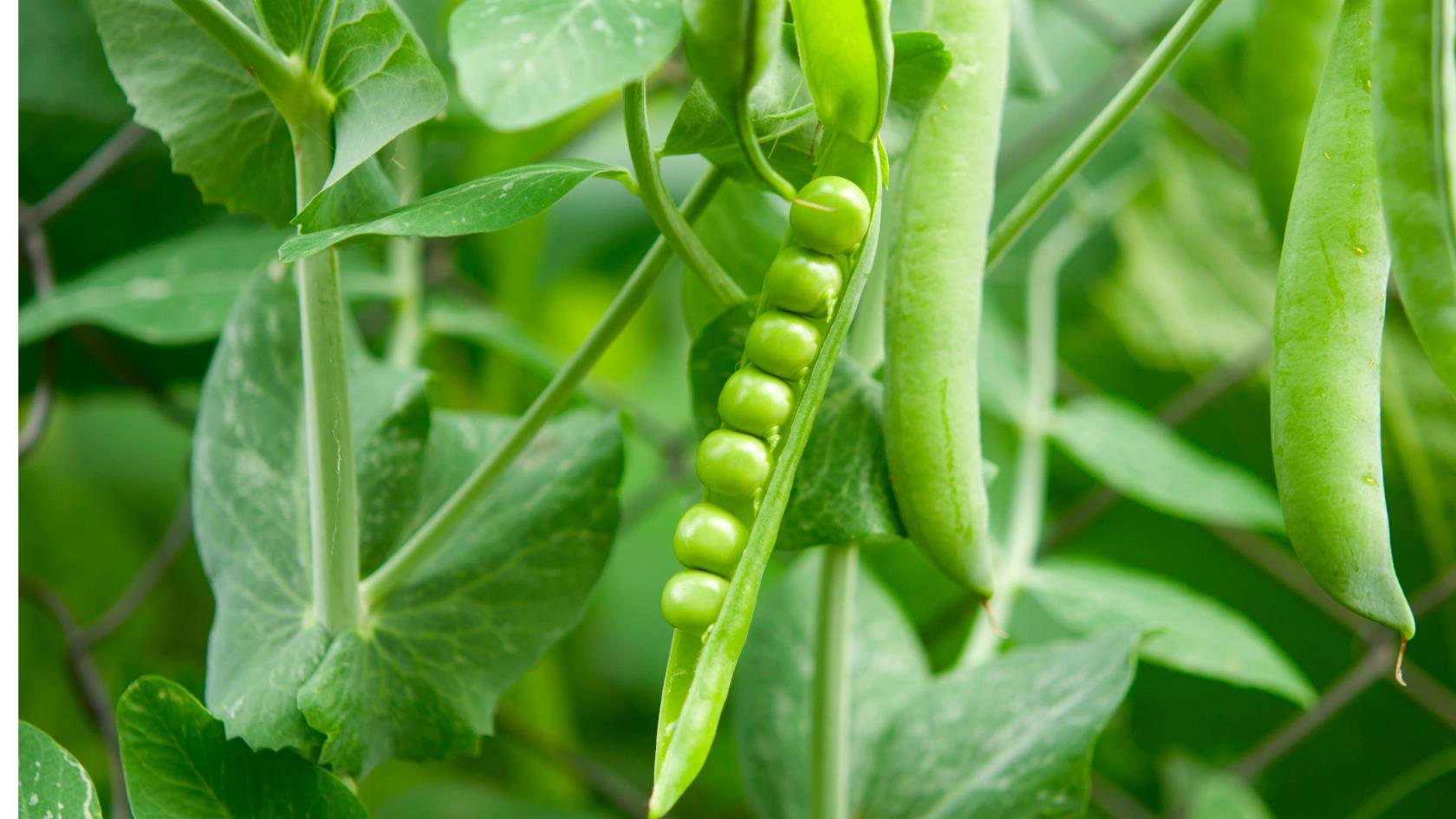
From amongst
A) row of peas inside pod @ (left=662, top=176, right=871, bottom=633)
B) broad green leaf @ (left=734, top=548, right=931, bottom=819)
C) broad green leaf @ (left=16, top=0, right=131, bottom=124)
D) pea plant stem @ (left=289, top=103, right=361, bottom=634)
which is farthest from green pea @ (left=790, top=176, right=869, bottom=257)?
broad green leaf @ (left=16, top=0, right=131, bottom=124)

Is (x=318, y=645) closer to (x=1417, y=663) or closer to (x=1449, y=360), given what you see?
(x=1449, y=360)

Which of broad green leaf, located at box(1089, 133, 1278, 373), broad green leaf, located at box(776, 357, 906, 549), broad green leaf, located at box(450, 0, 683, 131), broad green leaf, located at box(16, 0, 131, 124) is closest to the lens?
broad green leaf, located at box(450, 0, 683, 131)

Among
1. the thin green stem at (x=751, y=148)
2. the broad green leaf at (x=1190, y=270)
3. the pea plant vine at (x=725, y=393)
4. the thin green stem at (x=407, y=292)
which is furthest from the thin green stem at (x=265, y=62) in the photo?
the broad green leaf at (x=1190, y=270)

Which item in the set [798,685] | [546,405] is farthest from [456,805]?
[546,405]

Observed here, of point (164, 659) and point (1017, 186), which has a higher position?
point (1017, 186)

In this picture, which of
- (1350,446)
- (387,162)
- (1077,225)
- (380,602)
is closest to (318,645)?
(380,602)

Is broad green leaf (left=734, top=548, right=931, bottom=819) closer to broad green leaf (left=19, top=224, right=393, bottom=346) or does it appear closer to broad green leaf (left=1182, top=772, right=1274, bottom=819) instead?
broad green leaf (left=1182, top=772, right=1274, bottom=819)

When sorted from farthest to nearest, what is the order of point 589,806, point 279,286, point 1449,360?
point 589,806, point 279,286, point 1449,360
